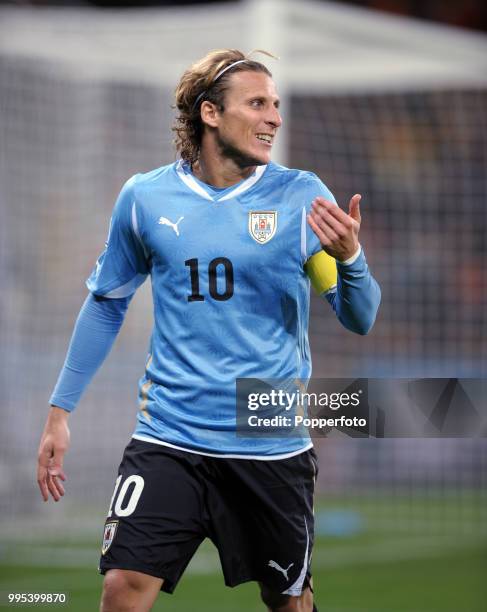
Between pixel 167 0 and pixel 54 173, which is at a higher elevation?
pixel 167 0

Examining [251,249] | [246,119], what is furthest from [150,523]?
[246,119]

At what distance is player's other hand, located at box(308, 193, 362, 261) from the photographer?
11.8ft

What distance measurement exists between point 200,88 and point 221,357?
0.99m

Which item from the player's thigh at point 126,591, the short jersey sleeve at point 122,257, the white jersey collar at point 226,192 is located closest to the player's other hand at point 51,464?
the player's thigh at point 126,591

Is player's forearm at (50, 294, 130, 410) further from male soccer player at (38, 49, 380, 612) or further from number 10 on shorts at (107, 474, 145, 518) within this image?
number 10 on shorts at (107, 474, 145, 518)

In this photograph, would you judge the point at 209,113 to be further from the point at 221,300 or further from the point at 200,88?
the point at 221,300

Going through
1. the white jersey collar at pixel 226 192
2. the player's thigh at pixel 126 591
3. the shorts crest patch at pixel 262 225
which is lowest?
the player's thigh at pixel 126 591

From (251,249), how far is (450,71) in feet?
21.4

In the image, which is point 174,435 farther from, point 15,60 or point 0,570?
point 15,60

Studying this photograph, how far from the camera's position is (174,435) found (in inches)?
154

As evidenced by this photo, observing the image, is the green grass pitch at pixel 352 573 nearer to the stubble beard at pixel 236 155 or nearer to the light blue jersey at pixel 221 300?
the light blue jersey at pixel 221 300

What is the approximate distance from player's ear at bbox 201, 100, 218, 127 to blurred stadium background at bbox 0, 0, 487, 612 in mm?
3713

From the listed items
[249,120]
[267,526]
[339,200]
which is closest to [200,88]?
[249,120]

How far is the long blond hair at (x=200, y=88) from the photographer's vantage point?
4199mm
